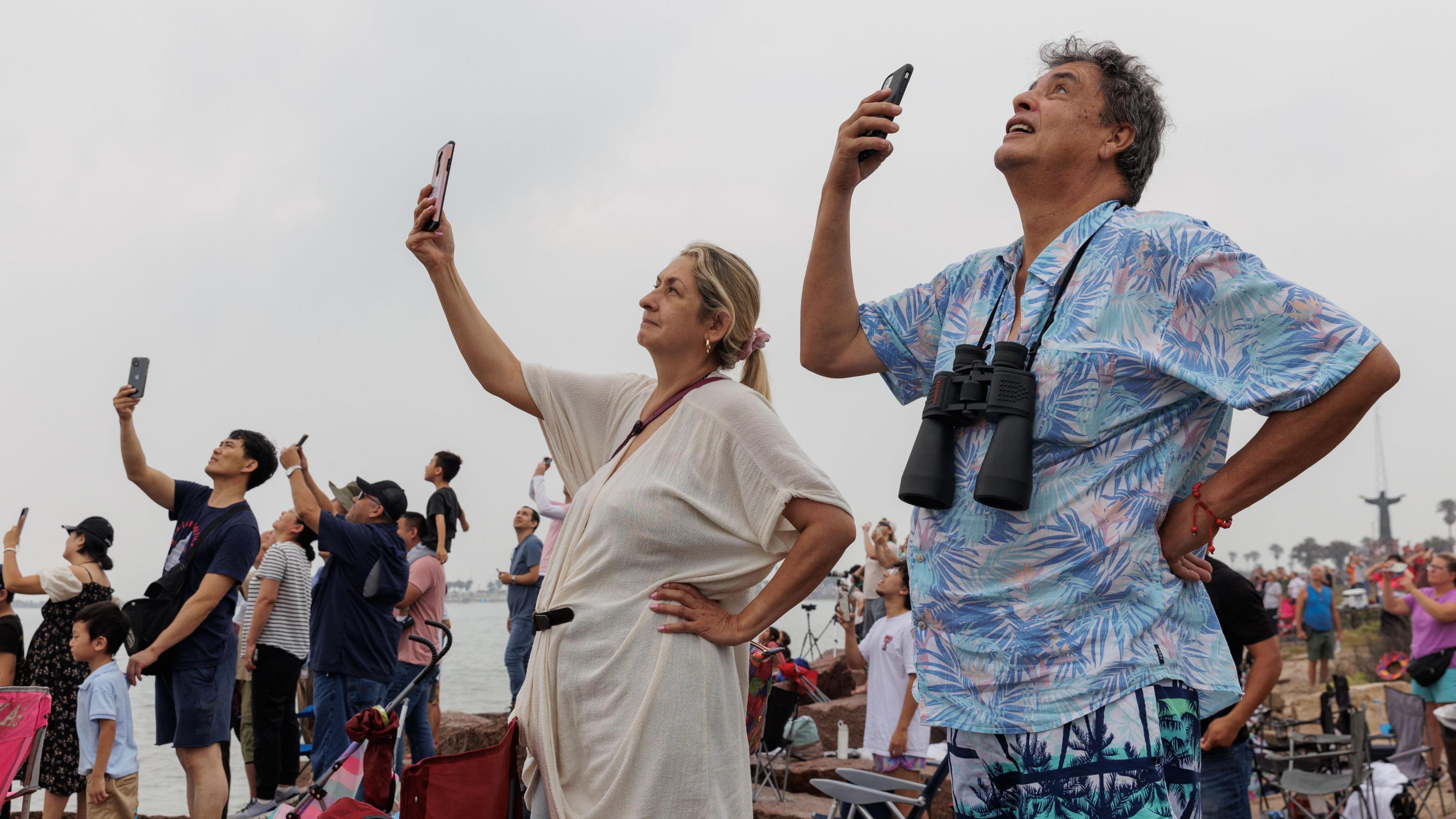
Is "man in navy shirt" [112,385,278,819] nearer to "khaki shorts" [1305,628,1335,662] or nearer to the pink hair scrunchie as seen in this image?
the pink hair scrunchie

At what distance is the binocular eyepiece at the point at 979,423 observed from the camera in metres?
1.62

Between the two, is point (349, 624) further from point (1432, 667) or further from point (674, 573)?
point (1432, 667)

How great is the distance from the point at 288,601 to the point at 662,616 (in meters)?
4.63

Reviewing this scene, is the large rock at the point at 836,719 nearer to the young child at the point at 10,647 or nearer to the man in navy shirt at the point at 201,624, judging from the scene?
the man in navy shirt at the point at 201,624

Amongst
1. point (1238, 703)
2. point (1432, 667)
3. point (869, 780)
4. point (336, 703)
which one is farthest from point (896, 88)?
point (1432, 667)

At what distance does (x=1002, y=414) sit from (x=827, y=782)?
299 cm

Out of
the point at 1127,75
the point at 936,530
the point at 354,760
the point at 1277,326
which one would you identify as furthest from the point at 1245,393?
the point at 354,760

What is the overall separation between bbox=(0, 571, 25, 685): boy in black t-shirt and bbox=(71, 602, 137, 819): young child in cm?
128

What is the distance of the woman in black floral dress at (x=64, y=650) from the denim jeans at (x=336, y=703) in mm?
1092

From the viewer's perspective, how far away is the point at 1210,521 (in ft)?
5.41

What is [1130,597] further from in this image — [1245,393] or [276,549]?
[276,549]

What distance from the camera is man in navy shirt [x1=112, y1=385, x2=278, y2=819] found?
480cm

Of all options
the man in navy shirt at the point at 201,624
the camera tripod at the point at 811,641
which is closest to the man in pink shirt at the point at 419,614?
the man in navy shirt at the point at 201,624

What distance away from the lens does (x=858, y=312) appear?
2.12 metres
